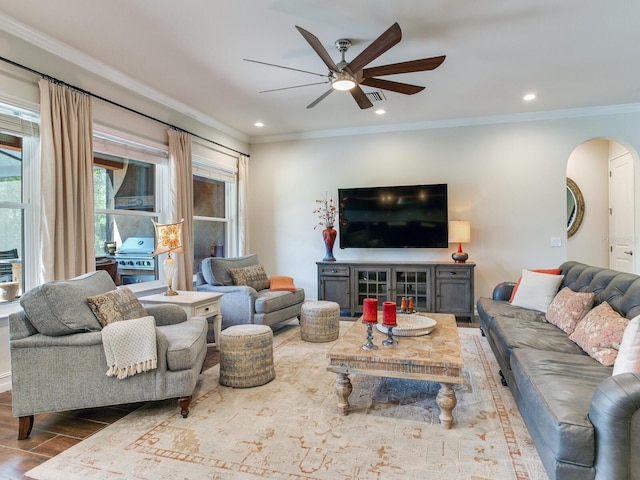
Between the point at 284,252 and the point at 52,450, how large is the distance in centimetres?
454

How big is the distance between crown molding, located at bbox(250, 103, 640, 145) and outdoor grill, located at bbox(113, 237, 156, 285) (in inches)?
111

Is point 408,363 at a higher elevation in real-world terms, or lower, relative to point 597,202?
lower

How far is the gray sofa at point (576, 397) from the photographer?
144 cm

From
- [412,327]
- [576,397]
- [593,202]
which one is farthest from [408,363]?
[593,202]

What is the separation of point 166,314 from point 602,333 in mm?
3010

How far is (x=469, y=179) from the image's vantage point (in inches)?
222

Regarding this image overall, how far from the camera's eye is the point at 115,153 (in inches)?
160

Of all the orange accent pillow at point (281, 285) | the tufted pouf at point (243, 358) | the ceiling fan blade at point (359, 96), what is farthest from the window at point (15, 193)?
the ceiling fan blade at point (359, 96)

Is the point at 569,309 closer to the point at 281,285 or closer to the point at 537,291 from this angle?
the point at 537,291

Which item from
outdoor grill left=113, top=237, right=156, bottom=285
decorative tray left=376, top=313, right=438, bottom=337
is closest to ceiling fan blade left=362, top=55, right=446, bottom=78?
decorative tray left=376, top=313, right=438, bottom=337

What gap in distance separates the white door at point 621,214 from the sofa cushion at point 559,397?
4.12 meters

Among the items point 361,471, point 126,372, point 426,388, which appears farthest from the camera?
point 426,388

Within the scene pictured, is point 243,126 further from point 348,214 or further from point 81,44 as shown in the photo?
point 81,44

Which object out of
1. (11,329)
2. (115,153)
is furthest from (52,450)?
(115,153)
